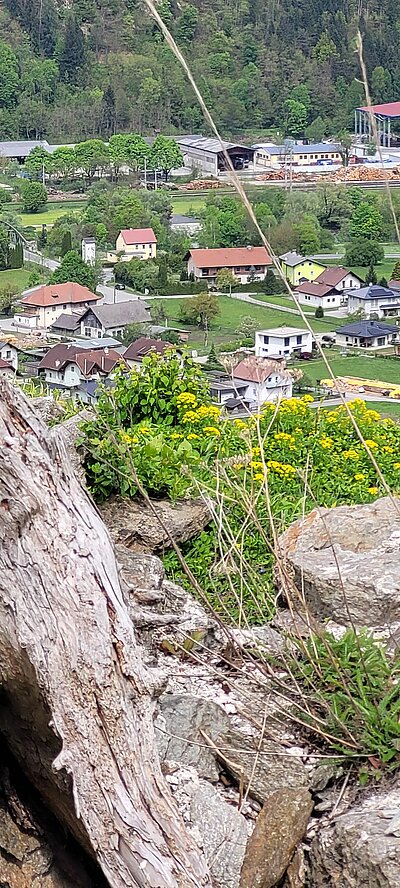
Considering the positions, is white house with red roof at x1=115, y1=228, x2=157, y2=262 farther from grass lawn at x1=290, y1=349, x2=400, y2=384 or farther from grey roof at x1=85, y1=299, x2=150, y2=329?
grass lawn at x1=290, y1=349, x2=400, y2=384

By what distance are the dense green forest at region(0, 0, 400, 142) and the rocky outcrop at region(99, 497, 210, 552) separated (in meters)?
37.7

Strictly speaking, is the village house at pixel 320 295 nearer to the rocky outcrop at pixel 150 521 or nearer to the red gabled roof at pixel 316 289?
the red gabled roof at pixel 316 289

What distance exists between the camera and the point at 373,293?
2405cm

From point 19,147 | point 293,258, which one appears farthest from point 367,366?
point 19,147

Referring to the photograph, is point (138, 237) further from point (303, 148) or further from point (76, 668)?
point (76, 668)

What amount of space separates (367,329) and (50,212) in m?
15.4

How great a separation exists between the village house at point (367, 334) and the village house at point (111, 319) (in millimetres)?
3618

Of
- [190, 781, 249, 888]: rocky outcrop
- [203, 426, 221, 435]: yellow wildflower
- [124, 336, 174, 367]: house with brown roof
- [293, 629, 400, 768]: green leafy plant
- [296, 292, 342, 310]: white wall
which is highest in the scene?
[293, 629, 400, 768]: green leafy plant

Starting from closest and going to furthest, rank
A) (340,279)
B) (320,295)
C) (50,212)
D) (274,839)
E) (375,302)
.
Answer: (274,839)
(320,295)
(375,302)
(340,279)
(50,212)

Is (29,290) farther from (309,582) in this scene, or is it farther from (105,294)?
(309,582)

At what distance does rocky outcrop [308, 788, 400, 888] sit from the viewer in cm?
146

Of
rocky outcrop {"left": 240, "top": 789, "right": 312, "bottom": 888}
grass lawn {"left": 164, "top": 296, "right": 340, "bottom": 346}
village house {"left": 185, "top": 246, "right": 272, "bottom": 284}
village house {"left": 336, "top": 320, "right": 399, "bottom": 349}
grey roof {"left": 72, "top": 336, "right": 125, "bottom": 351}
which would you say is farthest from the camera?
village house {"left": 185, "top": 246, "right": 272, "bottom": 284}

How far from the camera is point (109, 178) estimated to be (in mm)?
36719

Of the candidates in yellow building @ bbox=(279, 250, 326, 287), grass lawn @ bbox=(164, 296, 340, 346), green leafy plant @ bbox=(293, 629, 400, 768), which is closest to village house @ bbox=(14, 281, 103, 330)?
grass lawn @ bbox=(164, 296, 340, 346)
